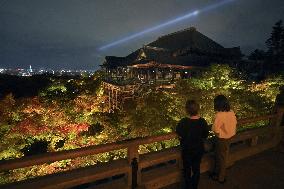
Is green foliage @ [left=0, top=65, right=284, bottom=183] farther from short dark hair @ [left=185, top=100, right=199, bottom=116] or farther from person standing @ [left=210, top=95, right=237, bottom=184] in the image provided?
short dark hair @ [left=185, top=100, right=199, bottom=116]

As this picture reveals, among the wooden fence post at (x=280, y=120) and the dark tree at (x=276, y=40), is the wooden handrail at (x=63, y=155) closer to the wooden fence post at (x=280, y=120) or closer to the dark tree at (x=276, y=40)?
the wooden fence post at (x=280, y=120)

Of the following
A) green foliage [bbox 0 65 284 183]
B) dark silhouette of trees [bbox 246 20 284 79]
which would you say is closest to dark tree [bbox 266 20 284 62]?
dark silhouette of trees [bbox 246 20 284 79]

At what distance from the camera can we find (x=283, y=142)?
818 centimetres

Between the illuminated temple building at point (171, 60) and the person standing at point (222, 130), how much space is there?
53.9 ft

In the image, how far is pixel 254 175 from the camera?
21.2 ft

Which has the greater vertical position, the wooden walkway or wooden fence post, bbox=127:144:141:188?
wooden fence post, bbox=127:144:141:188

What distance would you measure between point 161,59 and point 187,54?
5524 mm

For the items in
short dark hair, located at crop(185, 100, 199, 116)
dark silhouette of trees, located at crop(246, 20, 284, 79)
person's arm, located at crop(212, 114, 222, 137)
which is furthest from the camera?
dark silhouette of trees, located at crop(246, 20, 284, 79)

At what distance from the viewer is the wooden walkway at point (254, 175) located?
591cm

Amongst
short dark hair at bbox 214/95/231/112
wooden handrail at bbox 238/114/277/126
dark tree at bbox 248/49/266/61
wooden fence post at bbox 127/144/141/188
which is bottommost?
wooden fence post at bbox 127/144/141/188

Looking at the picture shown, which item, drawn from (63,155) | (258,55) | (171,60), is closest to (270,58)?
(258,55)

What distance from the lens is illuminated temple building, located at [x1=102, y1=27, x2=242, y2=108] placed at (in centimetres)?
2667

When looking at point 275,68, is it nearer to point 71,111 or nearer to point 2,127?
point 71,111

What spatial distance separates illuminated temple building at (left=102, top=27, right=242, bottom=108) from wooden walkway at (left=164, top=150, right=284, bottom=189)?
15017 mm
